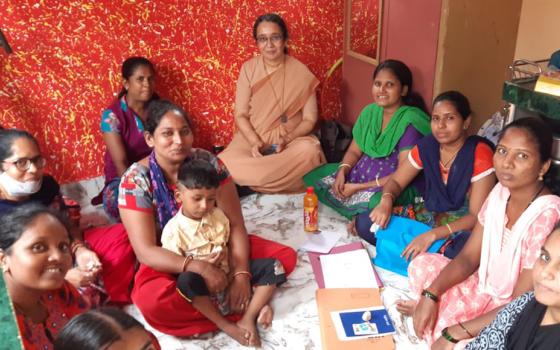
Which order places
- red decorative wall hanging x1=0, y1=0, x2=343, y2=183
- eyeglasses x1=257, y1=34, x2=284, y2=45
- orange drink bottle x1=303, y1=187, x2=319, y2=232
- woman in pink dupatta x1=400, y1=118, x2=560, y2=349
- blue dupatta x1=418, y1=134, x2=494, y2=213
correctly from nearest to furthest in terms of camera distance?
woman in pink dupatta x1=400, y1=118, x2=560, y2=349 → blue dupatta x1=418, y1=134, x2=494, y2=213 → orange drink bottle x1=303, y1=187, x2=319, y2=232 → red decorative wall hanging x1=0, y1=0, x2=343, y2=183 → eyeglasses x1=257, y1=34, x2=284, y2=45

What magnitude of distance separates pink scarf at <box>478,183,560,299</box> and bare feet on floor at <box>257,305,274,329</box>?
817 mm

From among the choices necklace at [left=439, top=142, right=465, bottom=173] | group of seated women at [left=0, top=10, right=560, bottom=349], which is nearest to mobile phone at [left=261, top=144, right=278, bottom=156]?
group of seated women at [left=0, top=10, right=560, bottom=349]

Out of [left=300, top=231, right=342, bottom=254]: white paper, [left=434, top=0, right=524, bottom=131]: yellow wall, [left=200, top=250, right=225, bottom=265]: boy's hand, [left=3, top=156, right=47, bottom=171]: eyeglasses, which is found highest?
[left=434, top=0, right=524, bottom=131]: yellow wall

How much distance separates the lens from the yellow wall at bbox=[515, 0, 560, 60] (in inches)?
98.4

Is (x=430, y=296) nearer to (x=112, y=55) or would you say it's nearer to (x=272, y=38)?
(x=272, y=38)

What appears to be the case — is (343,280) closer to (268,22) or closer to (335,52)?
(268,22)

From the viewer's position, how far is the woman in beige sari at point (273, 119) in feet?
10.1

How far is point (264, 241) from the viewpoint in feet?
7.63

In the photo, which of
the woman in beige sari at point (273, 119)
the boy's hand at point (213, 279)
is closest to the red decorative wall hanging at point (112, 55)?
the woman in beige sari at point (273, 119)

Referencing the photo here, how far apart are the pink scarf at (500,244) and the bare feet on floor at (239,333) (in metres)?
0.89

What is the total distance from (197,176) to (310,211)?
0.94 m

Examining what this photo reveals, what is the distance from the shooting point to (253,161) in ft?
10.1

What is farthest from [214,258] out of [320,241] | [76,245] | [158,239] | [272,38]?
[272,38]

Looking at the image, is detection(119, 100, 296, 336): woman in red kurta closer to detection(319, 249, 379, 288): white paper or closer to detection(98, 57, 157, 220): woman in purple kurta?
detection(319, 249, 379, 288): white paper
